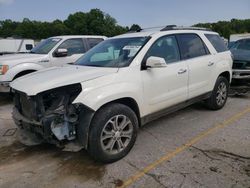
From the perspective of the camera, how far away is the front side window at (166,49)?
4.11 m

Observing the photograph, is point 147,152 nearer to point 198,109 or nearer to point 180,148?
point 180,148

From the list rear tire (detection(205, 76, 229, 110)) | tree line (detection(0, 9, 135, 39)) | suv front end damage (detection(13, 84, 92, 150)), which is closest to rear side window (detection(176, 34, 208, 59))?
rear tire (detection(205, 76, 229, 110))

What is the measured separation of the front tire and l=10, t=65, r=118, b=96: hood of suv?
0.50m

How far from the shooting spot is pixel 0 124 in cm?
530

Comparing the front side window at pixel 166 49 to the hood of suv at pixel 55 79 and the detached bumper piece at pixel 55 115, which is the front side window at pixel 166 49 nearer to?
the hood of suv at pixel 55 79

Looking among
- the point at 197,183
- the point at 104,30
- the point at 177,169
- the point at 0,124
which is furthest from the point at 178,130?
the point at 104,30

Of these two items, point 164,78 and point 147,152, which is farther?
point 164,78

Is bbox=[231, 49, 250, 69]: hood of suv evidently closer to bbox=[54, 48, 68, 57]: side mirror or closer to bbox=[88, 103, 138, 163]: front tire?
bbox=[54, 48, 68, 57]: side mirror

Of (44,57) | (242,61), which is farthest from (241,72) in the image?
(44,57)

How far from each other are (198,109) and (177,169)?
2.78 meters

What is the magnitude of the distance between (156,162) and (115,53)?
6.12 ft

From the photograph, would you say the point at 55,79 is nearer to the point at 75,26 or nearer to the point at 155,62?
the point at 155,62

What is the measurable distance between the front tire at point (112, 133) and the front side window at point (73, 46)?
493 cm

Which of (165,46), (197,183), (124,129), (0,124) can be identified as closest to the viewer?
(197,183)
